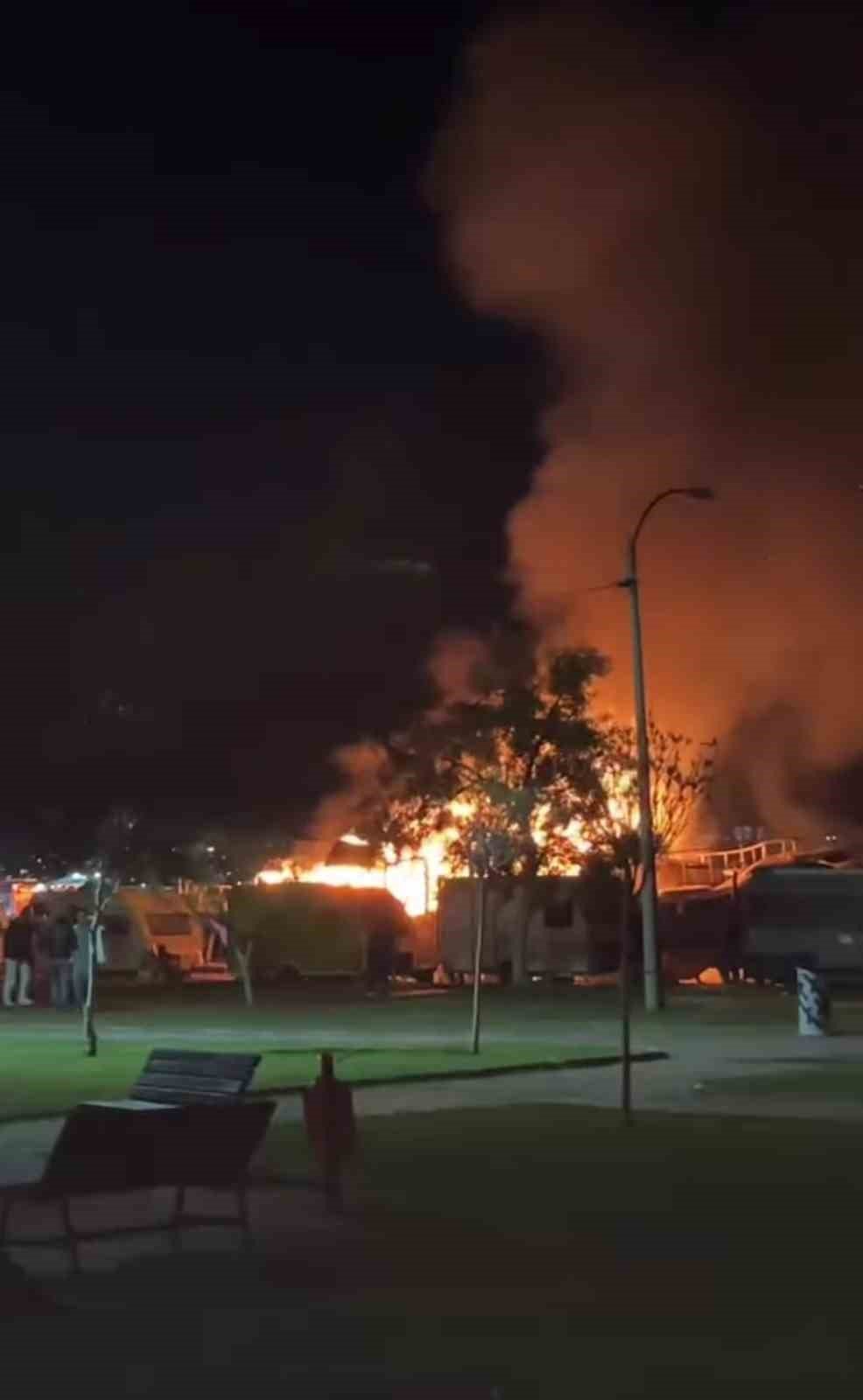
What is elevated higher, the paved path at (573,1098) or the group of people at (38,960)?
the group of people at (38,960)

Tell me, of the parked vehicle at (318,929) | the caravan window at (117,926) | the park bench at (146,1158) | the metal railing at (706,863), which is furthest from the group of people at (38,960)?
the park bench at (146,1158)

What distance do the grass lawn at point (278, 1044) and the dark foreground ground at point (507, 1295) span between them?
21.8ft

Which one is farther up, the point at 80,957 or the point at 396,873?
the point at 396,873

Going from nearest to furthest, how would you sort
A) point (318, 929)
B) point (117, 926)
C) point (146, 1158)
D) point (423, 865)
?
point (146, 1158)
point (318, 929)
point (117, 926)
point (423, 865)

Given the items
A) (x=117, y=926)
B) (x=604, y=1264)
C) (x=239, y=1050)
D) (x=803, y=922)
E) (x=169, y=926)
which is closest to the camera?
(x=604, y=1264)

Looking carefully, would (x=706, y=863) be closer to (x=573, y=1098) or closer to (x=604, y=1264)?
(x=573, y=1098)

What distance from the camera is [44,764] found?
51.7 meters

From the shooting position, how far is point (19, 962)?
40.5 m

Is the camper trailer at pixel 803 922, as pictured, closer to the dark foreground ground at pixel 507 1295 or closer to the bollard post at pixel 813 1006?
the bollard post at pixel 813 1006

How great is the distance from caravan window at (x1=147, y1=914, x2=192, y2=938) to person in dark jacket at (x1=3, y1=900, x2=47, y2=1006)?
972 centimetres

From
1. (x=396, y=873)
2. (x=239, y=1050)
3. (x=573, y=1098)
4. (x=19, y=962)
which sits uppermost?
(x=396, y=873)

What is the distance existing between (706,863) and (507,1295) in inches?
2135

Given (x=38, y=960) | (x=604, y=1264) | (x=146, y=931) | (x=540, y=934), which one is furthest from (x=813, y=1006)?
(x=146, y=931)

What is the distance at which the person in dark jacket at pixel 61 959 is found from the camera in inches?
1576
